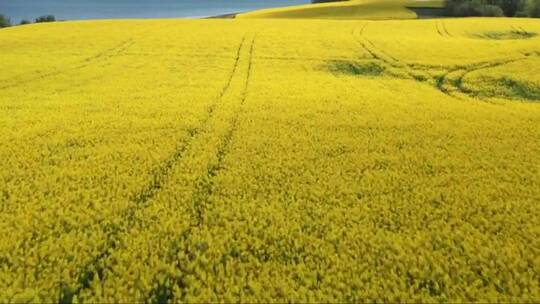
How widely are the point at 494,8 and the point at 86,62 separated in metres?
58.9

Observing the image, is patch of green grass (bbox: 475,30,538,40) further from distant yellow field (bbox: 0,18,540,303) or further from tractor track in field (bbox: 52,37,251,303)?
tractor track in field (bbox: 52,37,251,303)

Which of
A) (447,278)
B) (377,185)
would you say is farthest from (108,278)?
(377,185)

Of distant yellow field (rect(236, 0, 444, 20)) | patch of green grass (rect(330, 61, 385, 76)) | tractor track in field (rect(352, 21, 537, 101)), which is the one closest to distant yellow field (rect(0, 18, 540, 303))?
tractor track in field (rect(352, 21, 537, 101))

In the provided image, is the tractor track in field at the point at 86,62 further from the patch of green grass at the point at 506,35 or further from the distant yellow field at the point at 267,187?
the patch of green grass at the point at 506,35

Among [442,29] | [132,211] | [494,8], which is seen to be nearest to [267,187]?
[132,211]

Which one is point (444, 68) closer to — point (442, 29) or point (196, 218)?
point (442, 29)

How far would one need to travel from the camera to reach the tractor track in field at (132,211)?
6.46 metres

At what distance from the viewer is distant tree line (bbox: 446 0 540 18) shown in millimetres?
63156

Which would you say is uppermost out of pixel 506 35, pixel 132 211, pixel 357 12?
pixel 357 12

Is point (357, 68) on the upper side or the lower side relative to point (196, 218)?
upper

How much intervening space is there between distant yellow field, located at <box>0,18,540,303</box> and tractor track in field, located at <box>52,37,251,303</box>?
0.03 meters

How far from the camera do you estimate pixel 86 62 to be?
24797mm

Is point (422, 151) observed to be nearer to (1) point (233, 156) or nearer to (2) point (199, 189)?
(1) point (233, 156)

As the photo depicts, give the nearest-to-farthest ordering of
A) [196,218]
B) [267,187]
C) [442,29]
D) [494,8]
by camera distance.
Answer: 1. [196,218]
2. [267,187]
3. [442,29]
4. [494,8]
